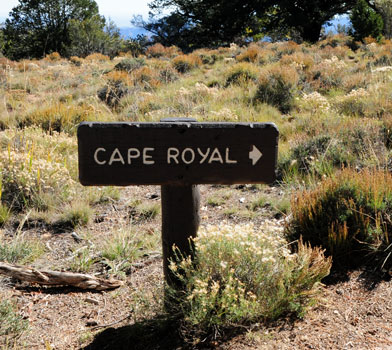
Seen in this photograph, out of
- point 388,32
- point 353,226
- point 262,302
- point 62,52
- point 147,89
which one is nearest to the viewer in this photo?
point 262,302

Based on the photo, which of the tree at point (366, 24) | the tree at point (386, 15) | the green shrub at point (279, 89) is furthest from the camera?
the tree at point (386, 15)

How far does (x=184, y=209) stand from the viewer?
254 centimetres

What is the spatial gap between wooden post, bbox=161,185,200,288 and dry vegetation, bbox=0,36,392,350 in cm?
21

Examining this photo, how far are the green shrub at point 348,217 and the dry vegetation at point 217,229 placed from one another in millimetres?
12

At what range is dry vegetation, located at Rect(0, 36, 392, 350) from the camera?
2676 millimetres

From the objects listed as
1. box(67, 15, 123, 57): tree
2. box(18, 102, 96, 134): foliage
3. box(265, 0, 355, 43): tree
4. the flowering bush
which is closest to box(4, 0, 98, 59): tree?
box(67, 15, 123, 57): tree

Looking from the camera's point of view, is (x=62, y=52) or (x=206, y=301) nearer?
(x=206, y=301)

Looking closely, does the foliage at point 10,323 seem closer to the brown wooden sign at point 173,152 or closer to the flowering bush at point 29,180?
the brown wooden sign at point 173,152

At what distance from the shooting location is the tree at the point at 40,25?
96.2 ft

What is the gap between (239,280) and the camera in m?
2.60

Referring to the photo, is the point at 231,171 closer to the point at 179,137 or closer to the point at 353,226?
the point at 179,137

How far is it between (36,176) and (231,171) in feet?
11.2

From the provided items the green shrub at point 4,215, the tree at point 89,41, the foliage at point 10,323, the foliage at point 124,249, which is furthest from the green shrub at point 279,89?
the tree at point 89,41

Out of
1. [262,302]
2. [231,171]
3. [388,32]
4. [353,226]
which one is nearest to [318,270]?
[262,302]
